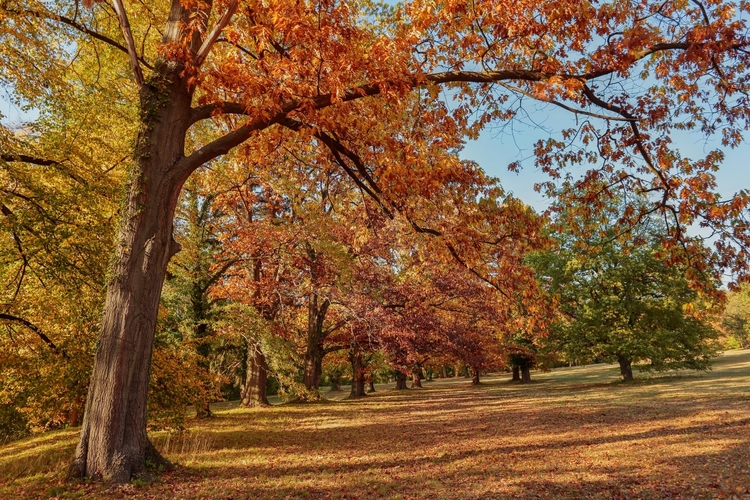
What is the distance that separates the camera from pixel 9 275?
9664 mm

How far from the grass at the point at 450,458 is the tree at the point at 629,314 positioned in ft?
30.6

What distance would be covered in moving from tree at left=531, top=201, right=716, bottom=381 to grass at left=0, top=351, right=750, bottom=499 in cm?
932

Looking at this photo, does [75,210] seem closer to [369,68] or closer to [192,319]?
[369,68]

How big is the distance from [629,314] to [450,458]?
21.0 meters

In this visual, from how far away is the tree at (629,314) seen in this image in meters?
24.4

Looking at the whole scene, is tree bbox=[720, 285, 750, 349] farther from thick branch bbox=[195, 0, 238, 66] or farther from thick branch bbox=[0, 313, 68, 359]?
thick branch bbox=[0, 313, 68, 359]

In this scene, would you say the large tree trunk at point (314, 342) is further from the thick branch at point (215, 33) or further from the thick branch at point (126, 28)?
the thick branch at point (126, 28)

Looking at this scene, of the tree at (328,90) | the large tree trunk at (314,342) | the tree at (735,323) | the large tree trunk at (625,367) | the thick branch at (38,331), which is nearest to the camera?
the tree at (328,90)

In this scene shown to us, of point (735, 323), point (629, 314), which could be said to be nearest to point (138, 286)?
point (629, 314)

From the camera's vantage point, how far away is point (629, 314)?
2500cm

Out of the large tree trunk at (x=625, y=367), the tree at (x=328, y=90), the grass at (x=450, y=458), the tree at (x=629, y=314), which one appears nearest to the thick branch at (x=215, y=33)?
the tree at (x=328, y=90)

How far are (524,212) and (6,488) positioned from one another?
9.53 meters

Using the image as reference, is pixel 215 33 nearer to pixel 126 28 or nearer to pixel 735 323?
pixel 126 28

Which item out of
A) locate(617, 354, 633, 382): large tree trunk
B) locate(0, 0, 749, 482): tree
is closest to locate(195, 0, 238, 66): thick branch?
locate(0, 0, 749, 482): tree
